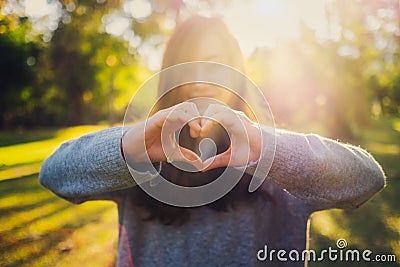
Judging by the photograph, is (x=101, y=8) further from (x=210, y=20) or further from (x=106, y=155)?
(x=106, y=155)

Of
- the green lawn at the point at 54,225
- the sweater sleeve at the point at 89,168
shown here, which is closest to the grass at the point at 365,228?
the green lawn at the point at 54,225


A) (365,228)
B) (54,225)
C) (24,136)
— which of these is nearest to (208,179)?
(24,136)

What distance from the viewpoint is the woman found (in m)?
0.52

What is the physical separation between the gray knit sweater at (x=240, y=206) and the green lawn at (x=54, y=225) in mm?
243

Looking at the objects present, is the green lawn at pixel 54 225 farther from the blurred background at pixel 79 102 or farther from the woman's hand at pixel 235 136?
the woman's hand at pixel 235 136

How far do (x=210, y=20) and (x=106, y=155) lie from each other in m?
0.32

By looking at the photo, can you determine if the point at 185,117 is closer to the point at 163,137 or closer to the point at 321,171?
the point at 163,137

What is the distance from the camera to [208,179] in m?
0.66

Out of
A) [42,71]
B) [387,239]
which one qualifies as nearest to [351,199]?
[42,71]

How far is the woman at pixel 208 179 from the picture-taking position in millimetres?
518

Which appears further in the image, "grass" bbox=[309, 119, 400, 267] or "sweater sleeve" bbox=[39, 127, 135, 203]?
"grass" bbox=[309, 119, 400, 267]

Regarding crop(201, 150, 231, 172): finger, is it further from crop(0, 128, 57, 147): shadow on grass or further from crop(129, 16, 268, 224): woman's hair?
crop(0, 128, 57, 147): shadow on grass

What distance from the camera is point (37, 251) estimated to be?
1151mm

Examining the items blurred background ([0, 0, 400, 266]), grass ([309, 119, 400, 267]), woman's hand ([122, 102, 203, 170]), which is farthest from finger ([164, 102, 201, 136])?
grass ([309, 119, 400, 267])
